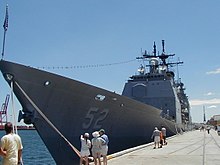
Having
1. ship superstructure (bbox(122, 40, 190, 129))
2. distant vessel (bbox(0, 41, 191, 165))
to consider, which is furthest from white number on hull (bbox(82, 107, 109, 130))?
ship superstructure (bbox(122, 40, 190, 129))

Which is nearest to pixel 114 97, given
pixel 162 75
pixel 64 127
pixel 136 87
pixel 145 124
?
pixel 64 127

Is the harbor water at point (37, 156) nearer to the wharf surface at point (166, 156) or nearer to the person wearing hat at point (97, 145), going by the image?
the wharf surface at point (166, 156)

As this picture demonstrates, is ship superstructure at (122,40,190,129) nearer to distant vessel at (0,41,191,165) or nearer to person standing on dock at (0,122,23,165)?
distant vessel at (0,41,191,165)

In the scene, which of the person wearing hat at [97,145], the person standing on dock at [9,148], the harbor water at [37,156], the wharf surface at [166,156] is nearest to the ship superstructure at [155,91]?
the harbor water at [37,156]

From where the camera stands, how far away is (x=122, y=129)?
593 inches

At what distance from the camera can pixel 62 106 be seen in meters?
10.7

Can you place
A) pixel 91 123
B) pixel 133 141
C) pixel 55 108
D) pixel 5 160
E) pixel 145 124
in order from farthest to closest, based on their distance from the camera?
pixel 145 124 < pixel 133 141 < pixel 91 123 < pixel 55 108 < pixel 5 160

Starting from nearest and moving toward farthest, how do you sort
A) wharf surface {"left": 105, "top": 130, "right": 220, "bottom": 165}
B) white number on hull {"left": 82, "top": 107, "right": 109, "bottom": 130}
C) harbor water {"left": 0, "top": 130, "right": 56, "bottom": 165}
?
1. wharf surface {"left": 105, "top": 130, "right": 220, "bottom": 165}
2. white number on hull {"left": 82, "top": 107, "right": 109, "bottom": 130}
3. harbor water {"left": 0, "top": 130, "right": 56, "bottom": 165}

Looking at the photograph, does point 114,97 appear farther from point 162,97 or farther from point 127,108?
point 162,97

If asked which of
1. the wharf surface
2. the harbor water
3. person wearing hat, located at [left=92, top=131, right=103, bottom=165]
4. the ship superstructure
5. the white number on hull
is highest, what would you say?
the ship superstructure

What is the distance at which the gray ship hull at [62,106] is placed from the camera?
9695 mm

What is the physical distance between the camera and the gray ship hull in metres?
9.70

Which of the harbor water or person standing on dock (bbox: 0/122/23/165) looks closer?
person standing on dock (bbox: 0/122/23/165)

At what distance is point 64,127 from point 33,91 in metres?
1.75
